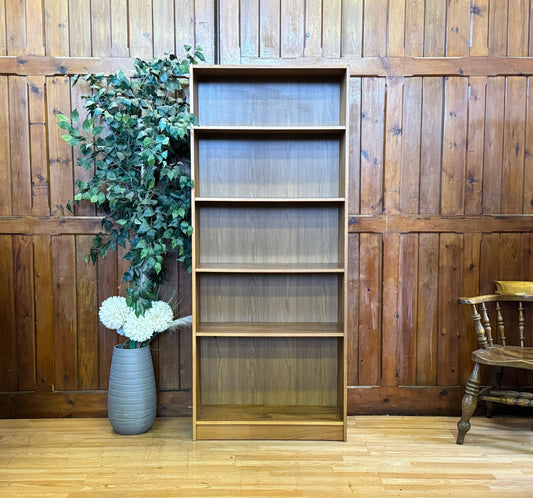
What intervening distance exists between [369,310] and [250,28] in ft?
6.28

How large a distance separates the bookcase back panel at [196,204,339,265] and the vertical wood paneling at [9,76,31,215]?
3.71 feet

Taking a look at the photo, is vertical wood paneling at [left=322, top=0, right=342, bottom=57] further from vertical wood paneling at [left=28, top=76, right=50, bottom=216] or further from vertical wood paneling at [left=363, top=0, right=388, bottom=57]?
vertical wood paneling at [left=28, top=76, right=50, bottom=216]

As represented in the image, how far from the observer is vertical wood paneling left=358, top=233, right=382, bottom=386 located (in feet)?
10.1

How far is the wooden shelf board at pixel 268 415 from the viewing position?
9.20 feet

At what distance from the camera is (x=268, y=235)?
3.03 metres

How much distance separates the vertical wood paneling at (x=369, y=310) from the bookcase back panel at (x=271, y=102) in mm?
822

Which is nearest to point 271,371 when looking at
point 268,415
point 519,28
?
point 268,415

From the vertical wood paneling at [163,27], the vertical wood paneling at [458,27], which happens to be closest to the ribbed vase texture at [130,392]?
the vertical wood paneling at [163,27]

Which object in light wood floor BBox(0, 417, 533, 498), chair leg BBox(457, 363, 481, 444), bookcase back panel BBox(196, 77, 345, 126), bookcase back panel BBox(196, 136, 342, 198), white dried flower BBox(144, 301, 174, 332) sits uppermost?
bookcase back panel BBox(196, 77, 345, 126)

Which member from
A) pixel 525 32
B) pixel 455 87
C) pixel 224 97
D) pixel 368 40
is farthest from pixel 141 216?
pixel 525 32

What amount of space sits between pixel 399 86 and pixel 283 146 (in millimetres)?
817

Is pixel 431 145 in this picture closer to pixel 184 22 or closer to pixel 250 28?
pixel 250 28

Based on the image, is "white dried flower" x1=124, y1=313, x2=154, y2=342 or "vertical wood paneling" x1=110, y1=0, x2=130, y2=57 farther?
"vertical wood paneling" x1=110, y1=0, x2=130, y2=57

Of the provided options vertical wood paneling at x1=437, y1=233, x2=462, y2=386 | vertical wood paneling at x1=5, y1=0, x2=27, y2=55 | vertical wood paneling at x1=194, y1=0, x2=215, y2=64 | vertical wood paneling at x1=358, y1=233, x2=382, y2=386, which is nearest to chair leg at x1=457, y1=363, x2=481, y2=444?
vertical wood paneling at x1=437, y1=233, x2=462, y2=386
